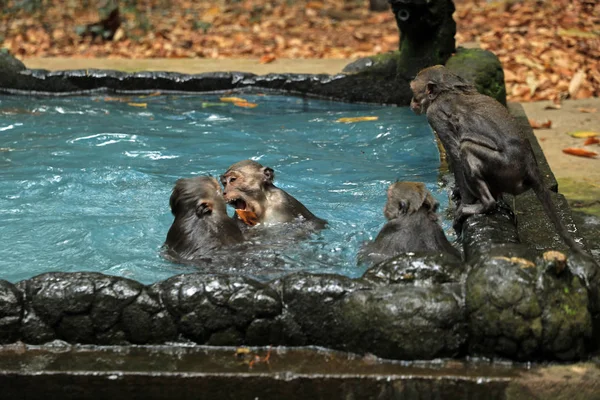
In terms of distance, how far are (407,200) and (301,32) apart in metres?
10.8

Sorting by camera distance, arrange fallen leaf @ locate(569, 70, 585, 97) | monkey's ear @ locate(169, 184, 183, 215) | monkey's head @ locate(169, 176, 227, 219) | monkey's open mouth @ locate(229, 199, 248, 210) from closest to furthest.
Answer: monkey's head @ locate(169, 176, 227, 219) → monkey's ear @ locate(169, 184, 183, 215) → monkey's open mouth @ locate(229, 199, 248, 210) → fallen leaf @ locate(569, 70, 585, 97)

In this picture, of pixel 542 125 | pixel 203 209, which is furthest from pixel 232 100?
pixel 203 209

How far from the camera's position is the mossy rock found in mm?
9055

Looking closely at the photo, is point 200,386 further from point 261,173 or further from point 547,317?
point 261,173

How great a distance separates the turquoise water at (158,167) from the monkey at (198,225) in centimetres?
12

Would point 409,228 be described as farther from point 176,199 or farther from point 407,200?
point 176,199

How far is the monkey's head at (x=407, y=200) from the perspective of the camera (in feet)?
18.4

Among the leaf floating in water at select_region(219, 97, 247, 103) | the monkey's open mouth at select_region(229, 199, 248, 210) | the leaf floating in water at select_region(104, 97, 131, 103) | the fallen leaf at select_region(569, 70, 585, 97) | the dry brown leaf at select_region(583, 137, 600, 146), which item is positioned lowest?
the monkey's open mouth at select_region(229, 199, 248, 210)

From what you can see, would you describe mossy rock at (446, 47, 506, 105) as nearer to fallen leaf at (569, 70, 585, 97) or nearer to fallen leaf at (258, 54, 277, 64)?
fallen leaf at (569, 70, 585, 97)

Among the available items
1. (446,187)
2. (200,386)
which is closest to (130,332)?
(200,386)

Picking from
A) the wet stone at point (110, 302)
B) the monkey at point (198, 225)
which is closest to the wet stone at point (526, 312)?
the wet stone at point (110, 302)

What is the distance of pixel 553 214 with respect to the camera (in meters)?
5.56

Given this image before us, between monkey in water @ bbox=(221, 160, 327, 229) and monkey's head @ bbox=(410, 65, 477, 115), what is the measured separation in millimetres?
1154

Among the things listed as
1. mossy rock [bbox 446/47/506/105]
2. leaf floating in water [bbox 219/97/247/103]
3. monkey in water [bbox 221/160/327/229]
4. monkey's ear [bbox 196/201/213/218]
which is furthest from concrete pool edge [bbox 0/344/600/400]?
leaf floating in water [bbox 219/97/247/103]
